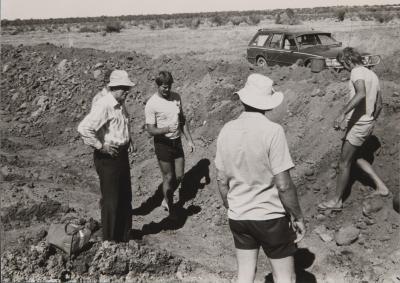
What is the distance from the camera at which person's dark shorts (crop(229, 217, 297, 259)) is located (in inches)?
124

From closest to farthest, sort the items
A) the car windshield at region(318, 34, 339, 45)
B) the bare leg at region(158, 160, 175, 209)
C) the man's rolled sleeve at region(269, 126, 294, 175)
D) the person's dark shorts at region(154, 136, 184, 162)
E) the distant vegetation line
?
the man's rolled sleeve at region(269, 126, 294, 175) < the person's dark shorts at region(154, 136, 184, 162) < the bare leg at region(158, 160, 175, 209) < the car windshield at region(318, 34, 339, 45) < the distant vegetation line

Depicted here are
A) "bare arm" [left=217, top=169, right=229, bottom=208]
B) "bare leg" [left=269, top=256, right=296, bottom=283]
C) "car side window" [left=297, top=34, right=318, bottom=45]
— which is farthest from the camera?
"car side window" [left=297, top=34, right=318, bottom=45]

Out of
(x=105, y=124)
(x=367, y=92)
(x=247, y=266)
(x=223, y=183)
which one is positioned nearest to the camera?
(x=247, y=266)

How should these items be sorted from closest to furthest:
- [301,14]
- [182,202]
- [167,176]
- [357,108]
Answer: [357,108] < [167,176] < [182,202] < [301,14]

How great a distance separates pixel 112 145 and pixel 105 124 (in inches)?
8.8

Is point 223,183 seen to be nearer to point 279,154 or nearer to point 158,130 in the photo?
point 279,154

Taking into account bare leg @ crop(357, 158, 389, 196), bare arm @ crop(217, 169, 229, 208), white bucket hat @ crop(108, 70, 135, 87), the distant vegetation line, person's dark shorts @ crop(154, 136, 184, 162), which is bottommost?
the distant vegetation line

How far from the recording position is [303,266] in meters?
5.00

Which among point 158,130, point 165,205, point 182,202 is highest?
point 158,130

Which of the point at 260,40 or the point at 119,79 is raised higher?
the point at 119,79

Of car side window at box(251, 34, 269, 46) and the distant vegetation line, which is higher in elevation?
car side window at box(251, 34, 269, 46)

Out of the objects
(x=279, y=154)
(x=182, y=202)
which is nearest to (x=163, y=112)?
(x=182, y=202)

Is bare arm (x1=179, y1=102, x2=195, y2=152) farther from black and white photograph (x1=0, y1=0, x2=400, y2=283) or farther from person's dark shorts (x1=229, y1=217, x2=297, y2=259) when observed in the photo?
person's dark shorts (x1=229, y1=217, x2=297, y2=259)

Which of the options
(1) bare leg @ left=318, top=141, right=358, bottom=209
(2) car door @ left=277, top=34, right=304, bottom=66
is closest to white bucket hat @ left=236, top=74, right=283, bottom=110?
(1) bare leg @ left=318, top=141, right=358, bottom=209
